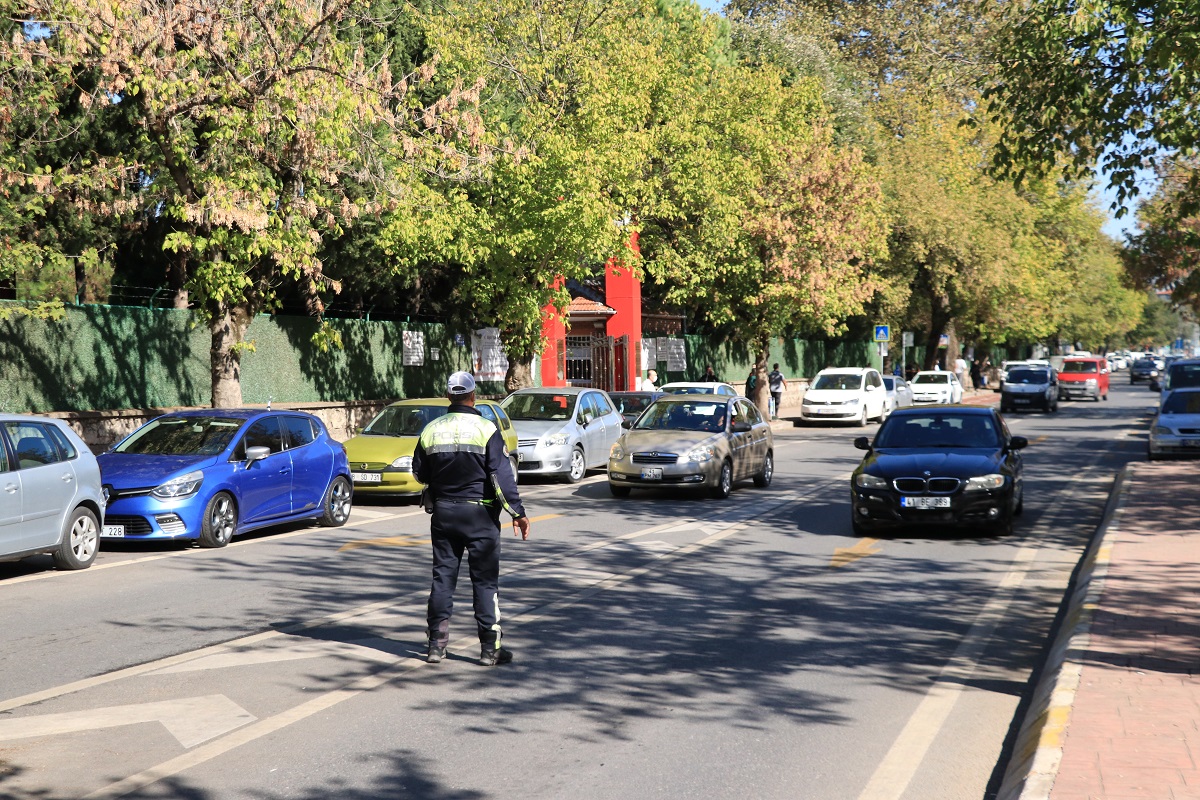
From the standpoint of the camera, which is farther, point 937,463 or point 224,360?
point 224,360

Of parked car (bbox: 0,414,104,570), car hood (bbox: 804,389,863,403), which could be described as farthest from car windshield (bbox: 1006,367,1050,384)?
parked car (bbox: 0,414,104,570)

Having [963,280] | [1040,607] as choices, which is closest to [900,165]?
[963,280]

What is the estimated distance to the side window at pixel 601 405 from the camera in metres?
24.2

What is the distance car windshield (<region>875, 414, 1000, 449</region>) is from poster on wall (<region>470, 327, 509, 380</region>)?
63.2ft

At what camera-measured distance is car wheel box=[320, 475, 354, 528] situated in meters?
16.0

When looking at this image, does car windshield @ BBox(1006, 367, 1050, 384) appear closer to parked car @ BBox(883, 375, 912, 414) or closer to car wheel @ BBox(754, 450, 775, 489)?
parked car @ BBox(883, 375, 912, 414)

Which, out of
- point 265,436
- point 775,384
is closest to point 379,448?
point 265,436

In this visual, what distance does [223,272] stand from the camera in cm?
1831

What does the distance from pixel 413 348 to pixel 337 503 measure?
15575 millimetres

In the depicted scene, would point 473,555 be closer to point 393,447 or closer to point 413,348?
point 393,447

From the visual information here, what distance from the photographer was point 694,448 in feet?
60.8

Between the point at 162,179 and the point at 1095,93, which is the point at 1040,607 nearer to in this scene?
the point at 1095,93

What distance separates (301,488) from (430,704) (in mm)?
8726

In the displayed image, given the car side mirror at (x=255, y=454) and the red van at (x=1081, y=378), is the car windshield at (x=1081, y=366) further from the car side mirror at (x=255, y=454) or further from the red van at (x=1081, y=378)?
the car side mirror at (x=255, y=454)
